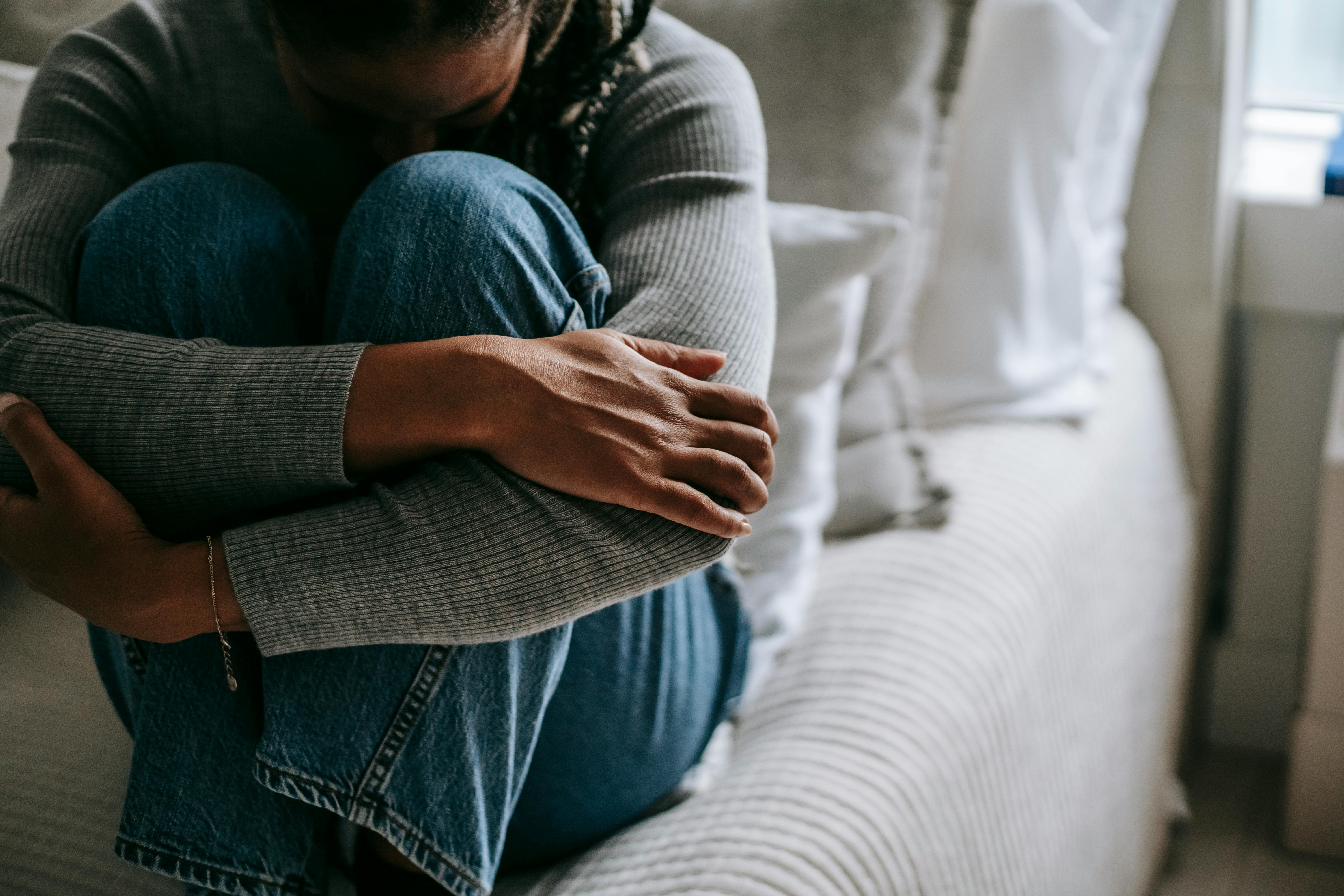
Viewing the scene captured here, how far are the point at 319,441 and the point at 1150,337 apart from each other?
1197 mm

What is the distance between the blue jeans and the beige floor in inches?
41.2

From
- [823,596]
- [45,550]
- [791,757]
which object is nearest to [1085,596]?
[823,596]

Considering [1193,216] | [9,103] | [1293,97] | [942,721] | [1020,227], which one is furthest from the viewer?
[1293,97]

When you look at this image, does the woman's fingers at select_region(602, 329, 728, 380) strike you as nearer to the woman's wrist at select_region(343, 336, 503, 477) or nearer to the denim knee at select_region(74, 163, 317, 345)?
the woman's wrist at select_region(343, 336, 503, 477)

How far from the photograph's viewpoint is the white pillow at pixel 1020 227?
3.47ft

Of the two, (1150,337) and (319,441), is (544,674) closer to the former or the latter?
(319,441)

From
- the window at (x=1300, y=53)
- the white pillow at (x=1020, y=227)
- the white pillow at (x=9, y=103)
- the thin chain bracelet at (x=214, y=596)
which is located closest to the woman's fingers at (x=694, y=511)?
the thin chain bracelet at (x=214, y=596)

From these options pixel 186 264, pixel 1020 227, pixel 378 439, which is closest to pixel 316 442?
pixel 378 439

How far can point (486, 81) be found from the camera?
2.07ft

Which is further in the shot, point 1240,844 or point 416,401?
point 1240,844

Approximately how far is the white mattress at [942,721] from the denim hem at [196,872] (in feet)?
0.09

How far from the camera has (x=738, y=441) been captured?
584 mm

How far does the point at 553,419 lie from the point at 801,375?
408 millimetres

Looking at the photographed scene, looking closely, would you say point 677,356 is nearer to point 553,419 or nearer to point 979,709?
point 553,419
